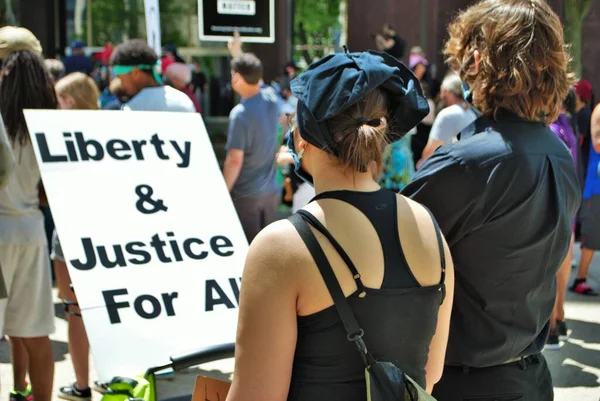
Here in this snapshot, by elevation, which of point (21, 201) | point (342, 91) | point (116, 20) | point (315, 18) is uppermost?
point (342, 91)

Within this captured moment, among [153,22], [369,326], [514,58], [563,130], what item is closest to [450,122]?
[563,130]

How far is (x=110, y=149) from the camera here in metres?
3.22

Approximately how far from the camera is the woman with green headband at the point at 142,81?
475 cm

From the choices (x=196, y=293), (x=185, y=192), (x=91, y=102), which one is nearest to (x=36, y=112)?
(x=185, y=192)

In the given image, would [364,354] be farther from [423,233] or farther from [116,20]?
[116,20]

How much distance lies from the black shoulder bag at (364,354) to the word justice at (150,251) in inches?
58.1

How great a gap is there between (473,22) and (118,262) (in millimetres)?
1564

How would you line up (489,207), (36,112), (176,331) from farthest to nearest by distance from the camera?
(36,112)
(176,331)
(489,207)

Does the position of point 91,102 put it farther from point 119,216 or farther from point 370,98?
point 370,98

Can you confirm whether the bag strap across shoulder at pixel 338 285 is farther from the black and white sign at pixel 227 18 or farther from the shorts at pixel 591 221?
the black and white sign at pixel 227 18

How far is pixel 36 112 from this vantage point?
10.2 ft

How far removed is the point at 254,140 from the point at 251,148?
66 mm

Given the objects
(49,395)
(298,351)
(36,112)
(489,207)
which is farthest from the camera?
(49,395)

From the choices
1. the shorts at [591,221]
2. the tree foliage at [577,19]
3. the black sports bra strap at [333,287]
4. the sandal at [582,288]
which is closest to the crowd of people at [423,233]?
the black sports bra strap at [333,287]
